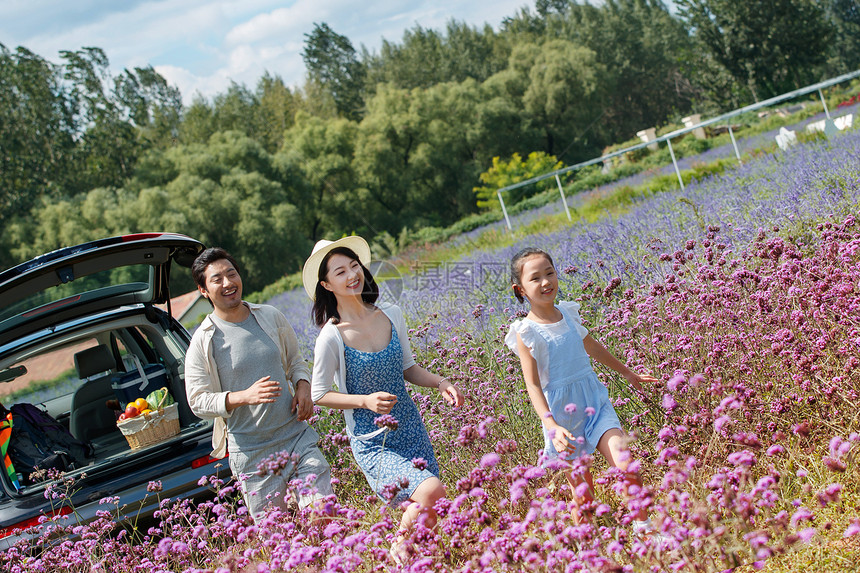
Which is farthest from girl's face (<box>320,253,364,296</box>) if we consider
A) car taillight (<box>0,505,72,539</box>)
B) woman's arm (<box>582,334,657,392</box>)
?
car taillight (<box>0,505,72,539</box>)

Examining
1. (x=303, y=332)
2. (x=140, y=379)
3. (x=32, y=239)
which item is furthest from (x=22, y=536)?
(x=32, y=239)

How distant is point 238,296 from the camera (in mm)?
3961

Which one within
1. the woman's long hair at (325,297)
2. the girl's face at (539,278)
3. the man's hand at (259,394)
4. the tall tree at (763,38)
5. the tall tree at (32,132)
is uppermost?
the tall tree at (32,132)

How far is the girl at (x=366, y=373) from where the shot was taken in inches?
133

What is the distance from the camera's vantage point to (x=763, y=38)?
4759 centimetres

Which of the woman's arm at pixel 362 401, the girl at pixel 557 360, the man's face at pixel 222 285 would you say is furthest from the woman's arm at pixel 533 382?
the man's face at pixel 222 285

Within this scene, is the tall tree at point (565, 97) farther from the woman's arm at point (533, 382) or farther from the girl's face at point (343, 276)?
the woman's arm at point (533, 382)

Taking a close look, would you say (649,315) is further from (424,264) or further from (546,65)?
(546,65)

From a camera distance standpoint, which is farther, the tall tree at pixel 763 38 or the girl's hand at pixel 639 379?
the tall tree at pixel 763 38

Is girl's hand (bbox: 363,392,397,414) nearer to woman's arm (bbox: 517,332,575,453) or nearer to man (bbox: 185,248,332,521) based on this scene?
woman's arm (bbox: 517,332,575,453)

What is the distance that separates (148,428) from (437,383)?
232 centimetres

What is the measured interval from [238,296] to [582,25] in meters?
77.2

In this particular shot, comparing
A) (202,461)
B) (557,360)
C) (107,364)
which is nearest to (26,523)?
(202,461)

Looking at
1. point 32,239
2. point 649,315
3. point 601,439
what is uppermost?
point 32,239
